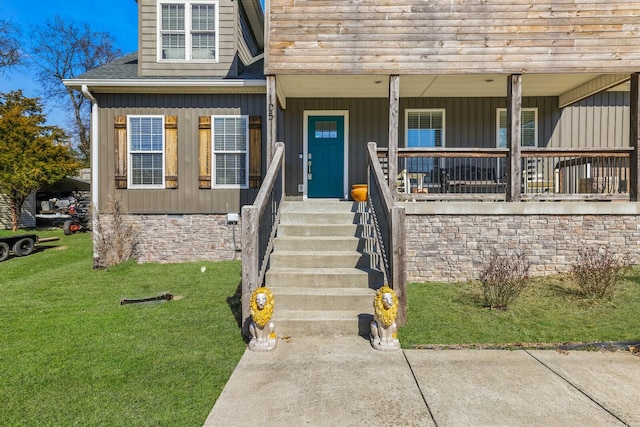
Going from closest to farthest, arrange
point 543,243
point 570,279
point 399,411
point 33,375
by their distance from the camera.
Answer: point 399,411, point 33,375, point 570,279, point 543,243

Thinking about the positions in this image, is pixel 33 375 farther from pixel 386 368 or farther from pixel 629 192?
pixel 629 192

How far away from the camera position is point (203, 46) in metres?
8.65

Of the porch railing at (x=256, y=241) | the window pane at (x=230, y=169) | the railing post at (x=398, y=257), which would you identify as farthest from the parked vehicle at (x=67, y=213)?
the railing post at (x=398, y=257)

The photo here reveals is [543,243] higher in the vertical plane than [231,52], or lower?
lower

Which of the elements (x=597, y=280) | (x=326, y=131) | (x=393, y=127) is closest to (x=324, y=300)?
(x=393, y=127)

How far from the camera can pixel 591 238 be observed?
645 centimetres

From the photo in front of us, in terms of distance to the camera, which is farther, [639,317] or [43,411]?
[639,317]

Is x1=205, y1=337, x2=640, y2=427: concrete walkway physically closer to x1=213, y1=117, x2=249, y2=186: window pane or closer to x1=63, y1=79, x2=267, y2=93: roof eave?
x1=213, y1=117, x2=249, y2=186: window pane

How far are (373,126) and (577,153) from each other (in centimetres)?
409

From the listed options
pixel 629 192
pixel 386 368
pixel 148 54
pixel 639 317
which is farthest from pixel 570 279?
pixel 148 54

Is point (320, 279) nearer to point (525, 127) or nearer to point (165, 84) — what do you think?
point (165, 84)

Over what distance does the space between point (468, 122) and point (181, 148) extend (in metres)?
6.51

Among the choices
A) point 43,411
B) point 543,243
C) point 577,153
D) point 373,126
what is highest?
point 373,126

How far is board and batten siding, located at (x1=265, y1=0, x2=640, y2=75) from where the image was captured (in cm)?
659
